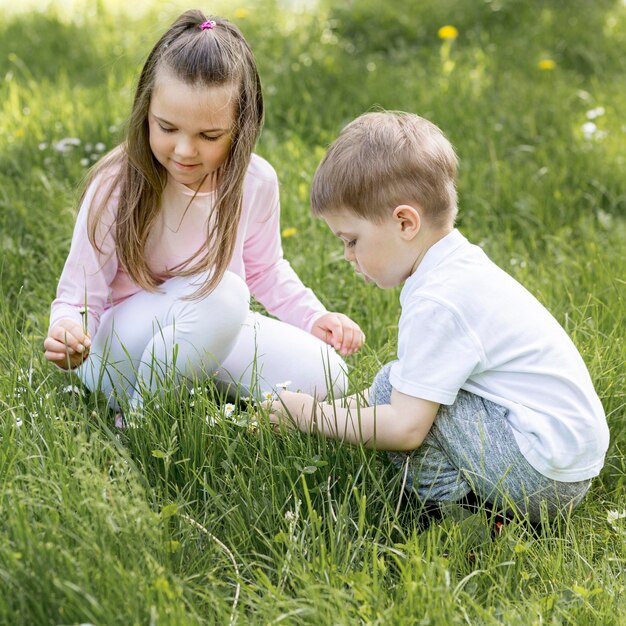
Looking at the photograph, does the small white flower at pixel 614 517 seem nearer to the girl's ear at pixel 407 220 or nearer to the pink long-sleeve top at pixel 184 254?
the girl's ear at pixel 407 220

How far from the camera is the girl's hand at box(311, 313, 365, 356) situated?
2.59 metres

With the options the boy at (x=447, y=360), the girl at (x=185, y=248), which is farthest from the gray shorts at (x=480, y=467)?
the girl at (x=185, y=248)

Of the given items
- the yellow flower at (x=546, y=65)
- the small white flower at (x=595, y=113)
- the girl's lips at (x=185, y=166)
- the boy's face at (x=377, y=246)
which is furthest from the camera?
the yellow flower at (x=546, y=65)

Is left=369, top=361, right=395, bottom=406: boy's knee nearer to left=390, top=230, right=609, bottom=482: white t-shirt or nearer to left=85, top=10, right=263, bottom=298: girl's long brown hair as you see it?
left=390, top=230, right=609, bottom=482: white t-shirt

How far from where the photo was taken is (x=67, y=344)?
7.15 feet

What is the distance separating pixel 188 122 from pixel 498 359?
933 millimetres

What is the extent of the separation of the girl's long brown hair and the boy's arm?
1.48ft

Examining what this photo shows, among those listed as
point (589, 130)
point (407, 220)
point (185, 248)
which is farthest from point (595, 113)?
point (407, 220)

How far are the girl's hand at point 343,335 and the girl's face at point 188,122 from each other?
1.90 ft

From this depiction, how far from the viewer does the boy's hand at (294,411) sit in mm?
2092

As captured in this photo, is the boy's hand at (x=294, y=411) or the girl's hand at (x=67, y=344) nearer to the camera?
the boy's hand at (x=294, y=411)

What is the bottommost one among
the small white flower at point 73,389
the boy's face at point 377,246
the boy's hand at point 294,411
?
the small white flower at point 73,389

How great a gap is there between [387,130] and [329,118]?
7.45ft

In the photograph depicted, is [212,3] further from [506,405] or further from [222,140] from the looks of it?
[506,405]
